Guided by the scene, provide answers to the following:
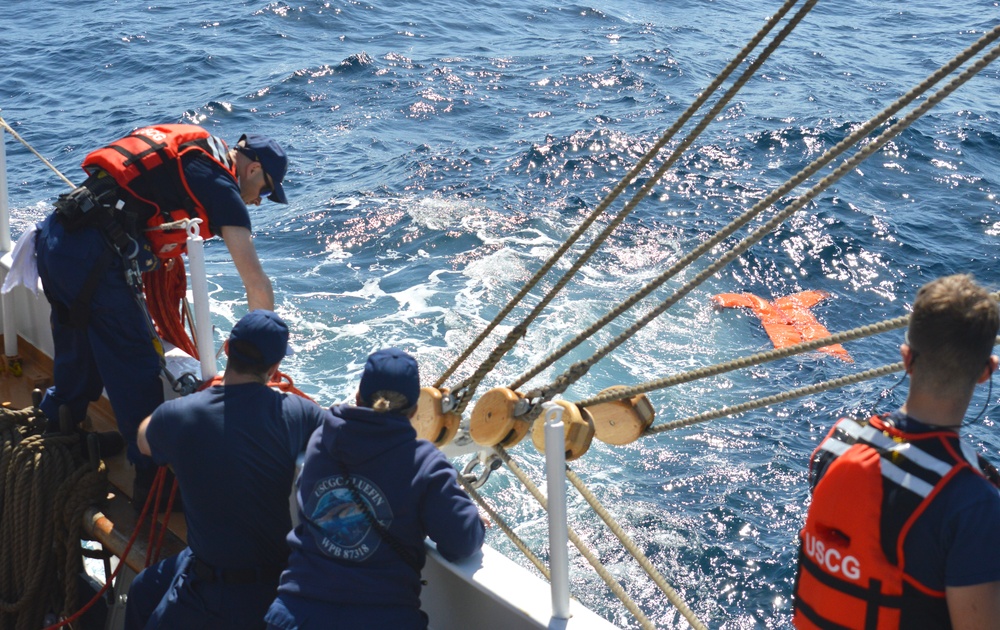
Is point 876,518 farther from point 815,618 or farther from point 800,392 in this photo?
point 800,392

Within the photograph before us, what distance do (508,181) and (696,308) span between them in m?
3.98

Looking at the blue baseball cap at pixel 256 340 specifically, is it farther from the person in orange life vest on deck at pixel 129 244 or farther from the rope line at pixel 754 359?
the rope line at pixel 754 359

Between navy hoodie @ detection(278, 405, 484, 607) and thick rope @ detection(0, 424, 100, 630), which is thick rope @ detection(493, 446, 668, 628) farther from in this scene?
thick rope @ detection(0, 424, 100, 630)

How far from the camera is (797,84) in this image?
17.9 m

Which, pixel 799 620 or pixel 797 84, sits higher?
pixel 799 620

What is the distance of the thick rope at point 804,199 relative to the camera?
233cm

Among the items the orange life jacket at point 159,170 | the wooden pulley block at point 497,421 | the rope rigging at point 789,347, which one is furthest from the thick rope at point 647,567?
the orange life jacket at point 159,170

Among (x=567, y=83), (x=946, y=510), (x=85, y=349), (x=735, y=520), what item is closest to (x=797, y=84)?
(x=567, y=83)

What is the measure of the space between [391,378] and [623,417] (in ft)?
2.42

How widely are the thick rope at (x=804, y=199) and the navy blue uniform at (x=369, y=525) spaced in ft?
1.78

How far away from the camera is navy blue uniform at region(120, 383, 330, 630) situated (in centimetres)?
290

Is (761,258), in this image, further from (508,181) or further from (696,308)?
(508,181)

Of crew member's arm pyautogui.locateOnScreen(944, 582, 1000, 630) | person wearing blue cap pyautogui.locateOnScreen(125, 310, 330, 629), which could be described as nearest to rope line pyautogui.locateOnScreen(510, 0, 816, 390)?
person wearing blue cap pyautogui.locateOnScreen(125, 310, 330, 629)

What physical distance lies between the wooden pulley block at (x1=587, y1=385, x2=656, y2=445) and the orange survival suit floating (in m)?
7.05
